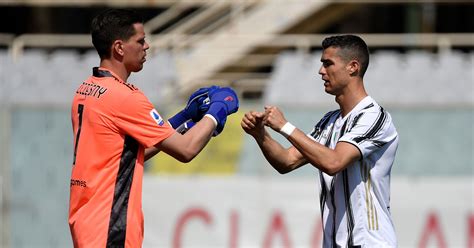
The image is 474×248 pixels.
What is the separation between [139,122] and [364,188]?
1202 mm

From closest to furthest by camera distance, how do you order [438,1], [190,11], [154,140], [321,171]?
[154,140]
[321,171]
[438,1]
[190,11]

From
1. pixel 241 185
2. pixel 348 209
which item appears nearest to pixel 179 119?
pixel 348 209

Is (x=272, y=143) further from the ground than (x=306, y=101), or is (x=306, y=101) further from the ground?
(x=306, y=101)

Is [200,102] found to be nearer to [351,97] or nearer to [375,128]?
[351,97]

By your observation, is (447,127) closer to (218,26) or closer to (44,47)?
(218,26)

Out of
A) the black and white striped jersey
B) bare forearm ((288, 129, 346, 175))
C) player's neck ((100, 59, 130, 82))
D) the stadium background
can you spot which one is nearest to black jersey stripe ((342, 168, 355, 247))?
the black and white striped jersey

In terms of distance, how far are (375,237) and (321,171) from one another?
17.0 inches

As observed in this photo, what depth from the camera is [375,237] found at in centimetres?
511

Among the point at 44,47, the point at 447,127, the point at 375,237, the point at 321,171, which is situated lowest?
the point at 375,237

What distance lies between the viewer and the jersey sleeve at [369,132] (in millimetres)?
5098

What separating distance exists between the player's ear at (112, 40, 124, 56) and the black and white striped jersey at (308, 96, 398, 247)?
47.1 inches

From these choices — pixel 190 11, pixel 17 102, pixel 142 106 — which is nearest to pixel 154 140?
pixel 142 106

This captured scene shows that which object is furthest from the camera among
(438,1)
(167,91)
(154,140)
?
(438,1)

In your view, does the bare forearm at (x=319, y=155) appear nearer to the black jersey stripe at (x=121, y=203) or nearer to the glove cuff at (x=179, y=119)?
the glove cuff at (x=179, y=119)
